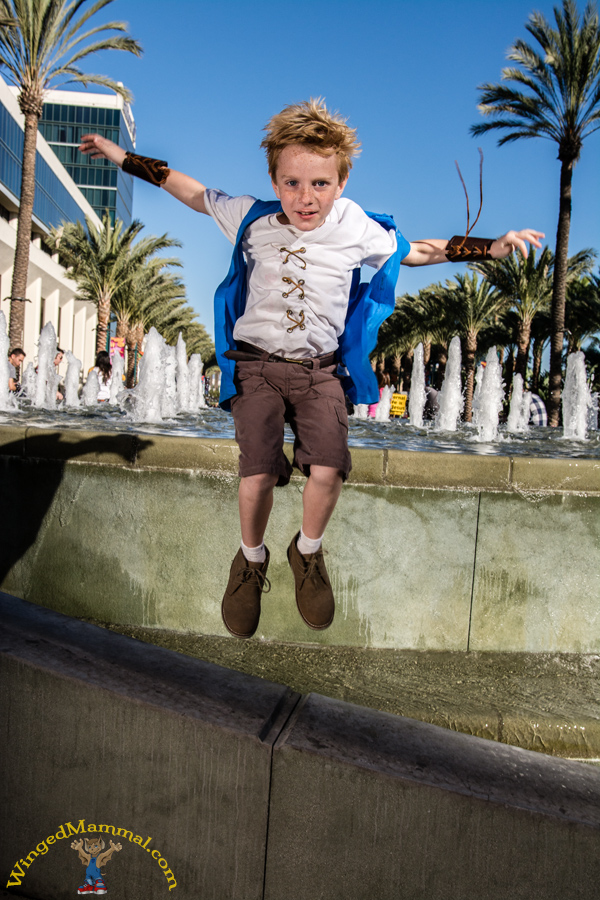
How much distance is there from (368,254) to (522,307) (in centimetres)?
3138

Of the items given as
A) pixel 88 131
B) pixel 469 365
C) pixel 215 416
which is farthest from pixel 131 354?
pixel 88 131

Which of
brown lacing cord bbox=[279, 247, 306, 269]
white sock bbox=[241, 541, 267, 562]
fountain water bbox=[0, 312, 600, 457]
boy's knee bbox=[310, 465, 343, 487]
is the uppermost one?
brown lacing cord bbox=[279, 247, 306, 269]

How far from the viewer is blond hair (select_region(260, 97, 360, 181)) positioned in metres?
2.21

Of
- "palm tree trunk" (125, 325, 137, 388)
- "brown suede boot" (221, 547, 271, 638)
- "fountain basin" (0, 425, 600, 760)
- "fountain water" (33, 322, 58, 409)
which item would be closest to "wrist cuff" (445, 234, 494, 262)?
"fountain basin" (0, 425, 600, 760)

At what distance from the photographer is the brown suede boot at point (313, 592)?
2.46 meters

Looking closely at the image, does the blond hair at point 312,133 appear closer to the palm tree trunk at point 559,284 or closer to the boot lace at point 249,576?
the boot lace at point 249,576

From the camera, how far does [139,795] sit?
2211mm

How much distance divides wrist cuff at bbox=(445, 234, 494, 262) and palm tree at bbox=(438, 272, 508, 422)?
104 feet

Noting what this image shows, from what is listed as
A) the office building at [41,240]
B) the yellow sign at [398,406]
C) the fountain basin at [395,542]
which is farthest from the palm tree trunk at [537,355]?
the fountain basin at [395,542]

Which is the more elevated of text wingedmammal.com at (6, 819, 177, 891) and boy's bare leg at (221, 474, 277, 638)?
boy's bare leg at (221, 474, 277, 638)

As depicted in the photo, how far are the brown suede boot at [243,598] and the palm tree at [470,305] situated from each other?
1262 inches

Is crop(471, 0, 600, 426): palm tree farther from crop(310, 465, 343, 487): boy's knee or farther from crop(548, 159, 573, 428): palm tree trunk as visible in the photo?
crop(310, 465, 343, 487): boy's knee

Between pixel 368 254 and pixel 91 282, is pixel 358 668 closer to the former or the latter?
pixel 368 254

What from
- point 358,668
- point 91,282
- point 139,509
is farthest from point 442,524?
point 91,282
